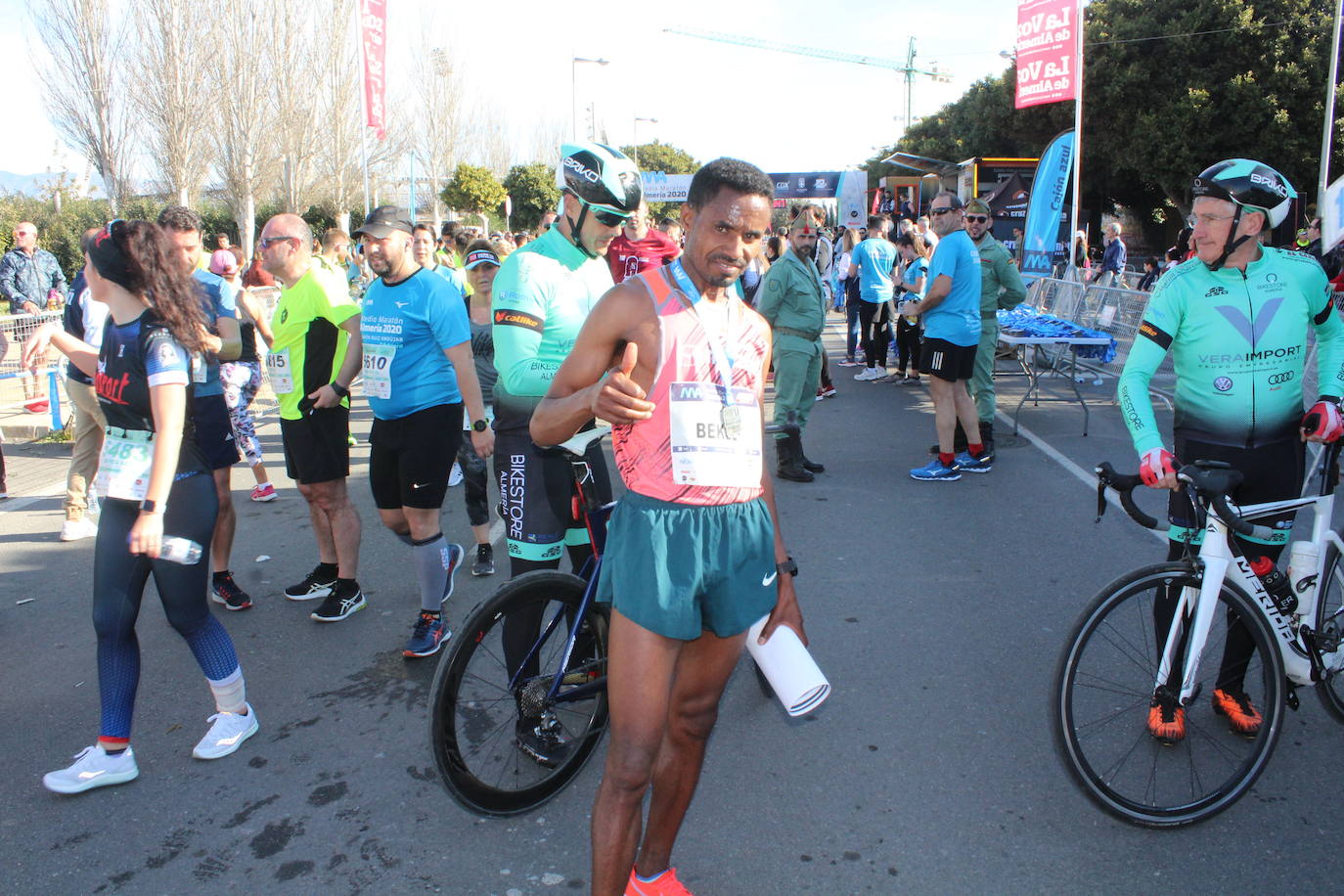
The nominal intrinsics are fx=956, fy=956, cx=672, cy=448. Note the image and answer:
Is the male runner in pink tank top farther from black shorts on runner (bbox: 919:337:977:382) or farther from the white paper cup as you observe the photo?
black shorts on runner (bbox: 919:337:977:382)

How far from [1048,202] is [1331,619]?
1380cm

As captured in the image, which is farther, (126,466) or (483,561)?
(483,561)

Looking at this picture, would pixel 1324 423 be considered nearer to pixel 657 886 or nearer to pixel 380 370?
pixel 657 886

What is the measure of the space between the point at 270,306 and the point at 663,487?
41.6 feet

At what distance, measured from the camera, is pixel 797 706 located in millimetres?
2301

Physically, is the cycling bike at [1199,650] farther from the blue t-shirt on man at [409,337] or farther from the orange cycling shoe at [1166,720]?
the blue t-shirt on man at [409,337]

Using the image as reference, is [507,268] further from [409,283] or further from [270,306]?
[270,306]

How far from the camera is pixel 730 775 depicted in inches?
131

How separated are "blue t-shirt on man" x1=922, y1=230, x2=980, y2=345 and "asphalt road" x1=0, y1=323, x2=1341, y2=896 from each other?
209cm

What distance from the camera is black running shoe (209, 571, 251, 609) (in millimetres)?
4891

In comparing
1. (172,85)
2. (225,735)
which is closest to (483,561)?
(225,735)

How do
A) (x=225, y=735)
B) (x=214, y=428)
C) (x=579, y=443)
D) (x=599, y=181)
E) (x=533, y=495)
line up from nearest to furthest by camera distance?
1. (x=579, y=443)
2. (x=599, y=181)
3. (x=533, y=495)
4. (x=225, y=735)
5. (x=214, y=428)

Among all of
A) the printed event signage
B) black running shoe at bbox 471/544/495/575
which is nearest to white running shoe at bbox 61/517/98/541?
black running shoe at bbox 471/544/495/575

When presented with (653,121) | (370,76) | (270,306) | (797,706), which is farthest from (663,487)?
(653,121)
